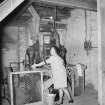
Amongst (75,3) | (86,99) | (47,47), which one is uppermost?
(75,3)

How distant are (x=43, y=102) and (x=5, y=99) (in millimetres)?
1419

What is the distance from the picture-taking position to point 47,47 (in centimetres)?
662

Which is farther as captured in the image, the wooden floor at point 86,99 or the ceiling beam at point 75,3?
the wooden floor at point 86,99

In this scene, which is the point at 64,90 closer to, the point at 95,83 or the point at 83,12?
the point at 95,83

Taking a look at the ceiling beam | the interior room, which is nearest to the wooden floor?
the interior room

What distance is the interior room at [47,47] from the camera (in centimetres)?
420

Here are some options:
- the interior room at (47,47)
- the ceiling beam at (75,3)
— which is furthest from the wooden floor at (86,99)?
the ceiling beam at (75,3)

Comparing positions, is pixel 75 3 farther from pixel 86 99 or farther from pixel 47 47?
pixel 47 47

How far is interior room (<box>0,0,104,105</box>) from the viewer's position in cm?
420

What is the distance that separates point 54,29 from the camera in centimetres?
655

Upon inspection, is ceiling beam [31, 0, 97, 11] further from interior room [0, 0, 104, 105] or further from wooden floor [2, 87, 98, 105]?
wooden floor [2, 87, 98, 105]

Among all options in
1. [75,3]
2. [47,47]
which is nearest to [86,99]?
[75,3]

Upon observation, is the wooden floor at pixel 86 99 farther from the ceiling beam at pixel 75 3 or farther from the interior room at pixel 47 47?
the ceiling beam at pixel 75 3

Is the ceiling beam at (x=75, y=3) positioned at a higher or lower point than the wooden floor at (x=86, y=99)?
higher
